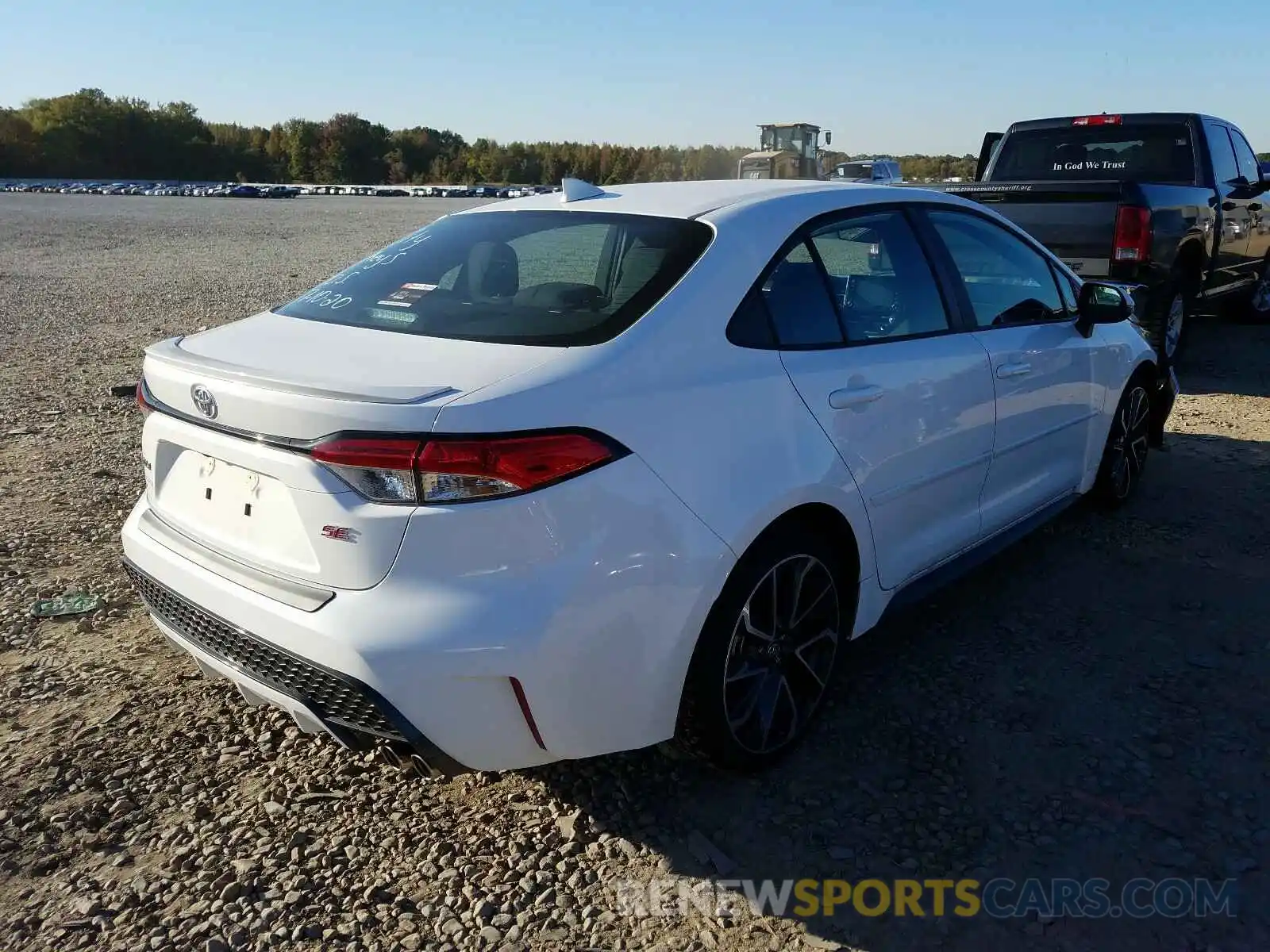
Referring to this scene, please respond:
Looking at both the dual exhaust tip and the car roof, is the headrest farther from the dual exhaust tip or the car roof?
the dual exhaust tip

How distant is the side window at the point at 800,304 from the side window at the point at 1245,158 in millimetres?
8341

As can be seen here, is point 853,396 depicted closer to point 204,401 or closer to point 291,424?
point 291,424

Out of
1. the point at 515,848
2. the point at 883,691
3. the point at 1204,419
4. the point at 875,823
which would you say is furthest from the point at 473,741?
the point at 1204,419

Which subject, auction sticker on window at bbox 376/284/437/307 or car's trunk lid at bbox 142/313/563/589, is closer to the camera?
car's trunk lid at bbox 142/313/563/589

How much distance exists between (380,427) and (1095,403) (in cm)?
359

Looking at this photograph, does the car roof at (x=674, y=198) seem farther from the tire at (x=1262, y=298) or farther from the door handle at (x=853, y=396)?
the tire at (x=1262, y=298)

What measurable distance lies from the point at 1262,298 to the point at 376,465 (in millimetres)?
11455

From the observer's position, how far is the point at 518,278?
10.0 feet

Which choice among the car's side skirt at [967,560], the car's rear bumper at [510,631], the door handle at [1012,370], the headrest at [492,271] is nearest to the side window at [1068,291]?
the door handle at [1012,370]

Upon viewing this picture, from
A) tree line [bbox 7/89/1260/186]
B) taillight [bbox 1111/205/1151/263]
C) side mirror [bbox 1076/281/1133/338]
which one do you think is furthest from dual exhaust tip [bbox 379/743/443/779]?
tree line [bbox 7/89/1260/186]

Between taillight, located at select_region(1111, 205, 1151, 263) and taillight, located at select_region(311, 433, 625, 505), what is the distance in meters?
6.36

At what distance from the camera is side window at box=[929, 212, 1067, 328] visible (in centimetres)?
376

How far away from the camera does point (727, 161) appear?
57.0 meters

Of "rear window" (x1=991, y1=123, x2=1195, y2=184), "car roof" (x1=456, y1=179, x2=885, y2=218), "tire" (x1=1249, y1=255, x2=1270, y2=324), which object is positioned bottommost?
"tire" (x1=1249, y1=255, x2=1270, y2=324)
